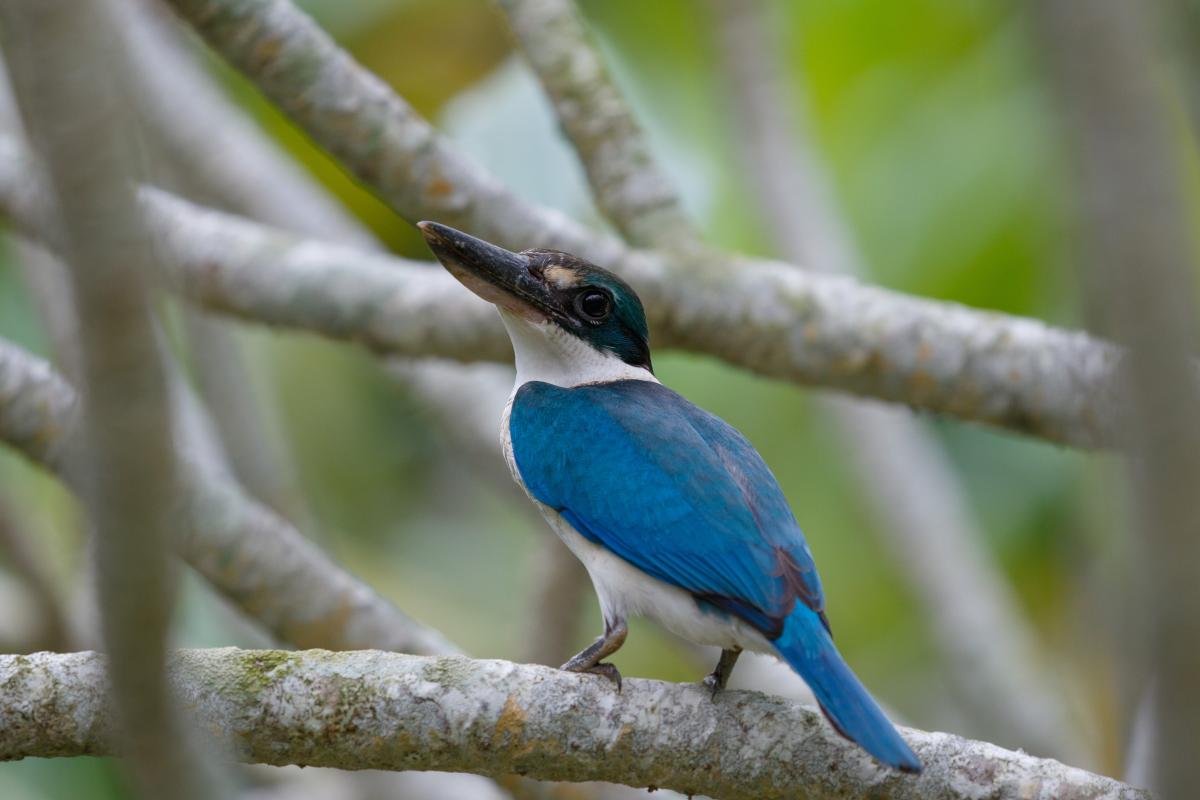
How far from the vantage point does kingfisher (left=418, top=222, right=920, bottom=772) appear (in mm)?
2861

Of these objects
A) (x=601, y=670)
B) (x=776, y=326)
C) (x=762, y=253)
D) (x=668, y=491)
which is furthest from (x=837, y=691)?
(x=762, y=253)

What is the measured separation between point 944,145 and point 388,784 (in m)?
5.12

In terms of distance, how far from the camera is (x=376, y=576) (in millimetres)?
7828

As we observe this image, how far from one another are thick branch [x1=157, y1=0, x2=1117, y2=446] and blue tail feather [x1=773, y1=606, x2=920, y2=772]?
1.46 metres

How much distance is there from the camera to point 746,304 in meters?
4.27

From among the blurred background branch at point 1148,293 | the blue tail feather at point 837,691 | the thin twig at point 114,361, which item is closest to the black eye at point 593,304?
the blue tail feather at point 837,691

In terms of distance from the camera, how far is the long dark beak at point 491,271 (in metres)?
3.53

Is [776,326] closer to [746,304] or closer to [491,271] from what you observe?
[746,304]

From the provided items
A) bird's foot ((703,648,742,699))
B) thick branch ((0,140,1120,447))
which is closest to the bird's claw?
bird's foot ((703,648,742,699))

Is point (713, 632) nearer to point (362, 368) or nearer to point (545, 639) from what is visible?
point (545, 639)

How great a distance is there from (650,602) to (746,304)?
1.39 m

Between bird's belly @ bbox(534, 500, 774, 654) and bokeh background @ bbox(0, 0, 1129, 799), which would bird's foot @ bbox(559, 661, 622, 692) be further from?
bokeh background @ bbox(0, 0, 1129, 799)

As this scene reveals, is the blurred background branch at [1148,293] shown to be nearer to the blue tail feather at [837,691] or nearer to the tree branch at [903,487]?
the blue tail feather at [837,691]

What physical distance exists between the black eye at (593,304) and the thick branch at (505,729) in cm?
128
